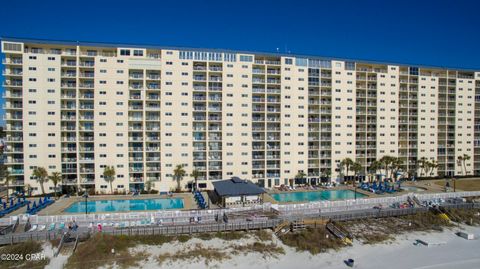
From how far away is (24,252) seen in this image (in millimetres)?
26375

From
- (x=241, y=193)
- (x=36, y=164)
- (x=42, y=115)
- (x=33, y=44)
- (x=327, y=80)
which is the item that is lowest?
(x=241, y=193)

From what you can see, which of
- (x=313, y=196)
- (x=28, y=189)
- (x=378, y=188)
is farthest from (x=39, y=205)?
(x=378, y=188)

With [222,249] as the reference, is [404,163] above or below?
above

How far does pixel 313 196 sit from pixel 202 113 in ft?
90.4

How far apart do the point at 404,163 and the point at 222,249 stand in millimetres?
56683

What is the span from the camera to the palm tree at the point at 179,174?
51225 mm

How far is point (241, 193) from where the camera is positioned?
137 feet

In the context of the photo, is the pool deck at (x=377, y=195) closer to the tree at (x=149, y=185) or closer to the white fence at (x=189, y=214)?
the white fence at (x=189, y=214)

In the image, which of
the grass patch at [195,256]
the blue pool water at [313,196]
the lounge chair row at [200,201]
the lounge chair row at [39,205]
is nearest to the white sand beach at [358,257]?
the grass patch at [195,256]

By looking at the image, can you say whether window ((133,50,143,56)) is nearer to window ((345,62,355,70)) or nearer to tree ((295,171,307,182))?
tree ((295,171,307,182))

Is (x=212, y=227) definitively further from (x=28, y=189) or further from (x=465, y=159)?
(x=465, y=159)

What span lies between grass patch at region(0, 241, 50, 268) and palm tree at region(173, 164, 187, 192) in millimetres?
25593

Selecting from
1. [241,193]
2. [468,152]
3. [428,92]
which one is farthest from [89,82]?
[468,152]

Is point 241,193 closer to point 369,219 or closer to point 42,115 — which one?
point 369,219
